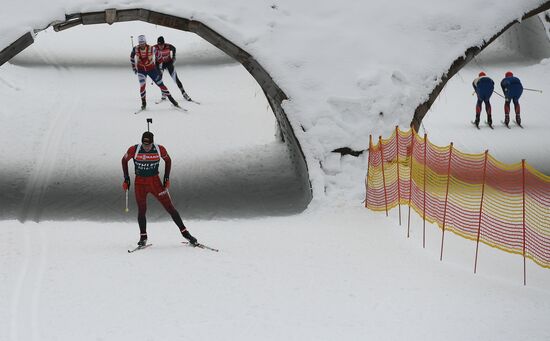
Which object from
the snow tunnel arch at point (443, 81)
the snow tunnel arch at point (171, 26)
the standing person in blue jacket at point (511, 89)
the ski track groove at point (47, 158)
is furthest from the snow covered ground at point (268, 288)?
the standing person in blue jacket at point (511, 89)

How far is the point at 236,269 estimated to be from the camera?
10.5 meters

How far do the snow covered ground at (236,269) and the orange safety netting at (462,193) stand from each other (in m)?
0.33

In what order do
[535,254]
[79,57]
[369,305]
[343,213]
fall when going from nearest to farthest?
[369,305]
[535,254]
[343,213]
[79,57]

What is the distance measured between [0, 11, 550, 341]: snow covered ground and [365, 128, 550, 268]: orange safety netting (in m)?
0.33

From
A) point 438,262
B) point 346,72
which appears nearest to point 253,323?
point 438,262

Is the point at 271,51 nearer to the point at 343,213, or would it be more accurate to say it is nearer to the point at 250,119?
the point at 343,213

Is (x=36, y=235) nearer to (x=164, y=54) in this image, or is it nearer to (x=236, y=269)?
(x=236, y=269)

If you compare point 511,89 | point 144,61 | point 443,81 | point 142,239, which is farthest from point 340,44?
point 511,89

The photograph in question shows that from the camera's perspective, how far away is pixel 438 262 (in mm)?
10812

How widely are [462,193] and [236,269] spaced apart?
16.7 ft

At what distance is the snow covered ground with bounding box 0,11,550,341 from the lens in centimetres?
841

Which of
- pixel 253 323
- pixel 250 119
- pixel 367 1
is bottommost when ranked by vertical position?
pixel 253 323

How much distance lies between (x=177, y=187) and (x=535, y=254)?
8760 mm

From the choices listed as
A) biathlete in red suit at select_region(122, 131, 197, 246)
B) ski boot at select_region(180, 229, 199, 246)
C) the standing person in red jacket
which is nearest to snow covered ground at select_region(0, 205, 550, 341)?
ski boot at select_region(180, 229, 199, 246)
